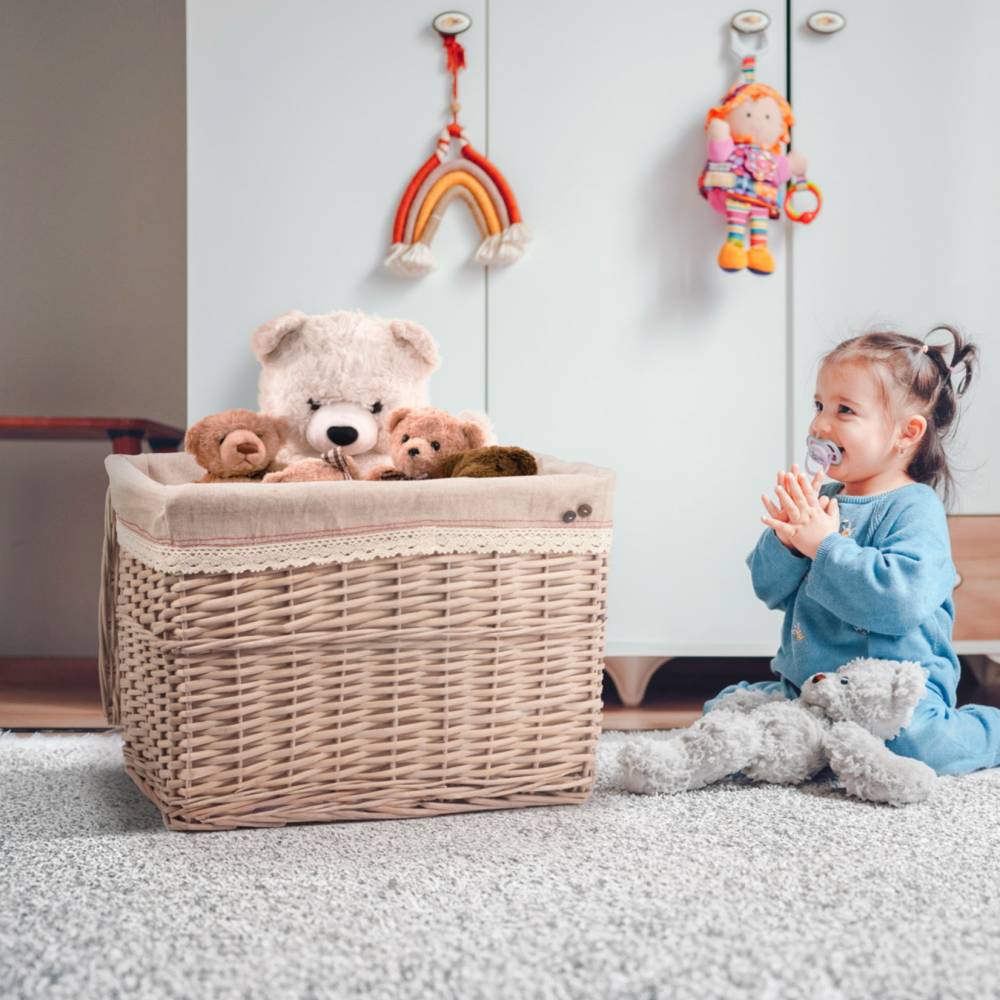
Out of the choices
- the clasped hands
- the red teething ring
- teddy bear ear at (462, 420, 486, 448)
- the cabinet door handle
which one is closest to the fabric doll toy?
the red teething ring

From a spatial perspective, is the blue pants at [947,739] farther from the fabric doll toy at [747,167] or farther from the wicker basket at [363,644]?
the fabric doll toy at [747,167]

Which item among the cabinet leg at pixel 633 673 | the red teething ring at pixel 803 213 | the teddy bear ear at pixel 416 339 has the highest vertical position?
the red teething ring at pixel 803 213

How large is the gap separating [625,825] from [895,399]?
58 centimetres

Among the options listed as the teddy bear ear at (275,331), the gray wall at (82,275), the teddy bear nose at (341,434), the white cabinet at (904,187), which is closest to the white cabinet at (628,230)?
the white cabinet at (904,187)

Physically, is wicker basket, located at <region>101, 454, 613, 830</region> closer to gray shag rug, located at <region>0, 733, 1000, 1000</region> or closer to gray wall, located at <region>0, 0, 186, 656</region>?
gray shag rug, located at <region>0, 733, 1000, 1000</region>

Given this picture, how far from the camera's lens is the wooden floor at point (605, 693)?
4.51ft

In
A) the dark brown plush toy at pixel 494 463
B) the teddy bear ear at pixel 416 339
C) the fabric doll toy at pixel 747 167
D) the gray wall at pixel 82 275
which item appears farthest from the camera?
the gray wall at pixel 82 275

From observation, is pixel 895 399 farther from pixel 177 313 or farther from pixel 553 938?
pixel 177 313

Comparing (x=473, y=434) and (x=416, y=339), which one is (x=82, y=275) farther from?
A: (x=473, y=434)

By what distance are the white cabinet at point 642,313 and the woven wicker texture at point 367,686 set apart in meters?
0.50

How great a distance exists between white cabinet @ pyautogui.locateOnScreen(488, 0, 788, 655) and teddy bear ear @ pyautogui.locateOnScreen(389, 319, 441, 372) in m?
0.27

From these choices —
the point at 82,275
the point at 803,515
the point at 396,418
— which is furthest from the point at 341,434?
the point at 82,275

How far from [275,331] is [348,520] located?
397 millimetres

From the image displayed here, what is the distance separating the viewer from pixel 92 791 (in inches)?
40.9
